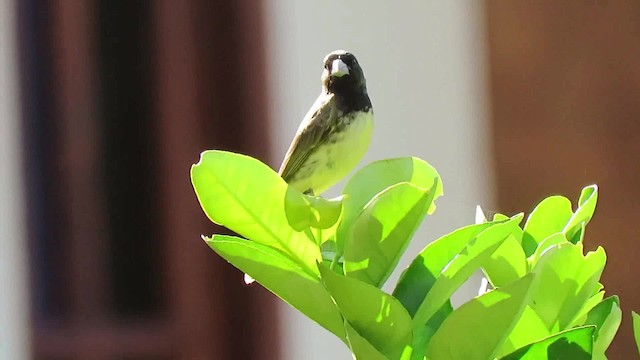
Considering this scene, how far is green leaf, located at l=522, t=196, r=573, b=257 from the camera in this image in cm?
50

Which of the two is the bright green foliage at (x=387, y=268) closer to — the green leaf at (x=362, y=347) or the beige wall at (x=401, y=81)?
the green leaf at (x=362, y=347)

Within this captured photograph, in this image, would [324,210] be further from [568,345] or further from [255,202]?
[568,345]

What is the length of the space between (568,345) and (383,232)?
0.11 meters

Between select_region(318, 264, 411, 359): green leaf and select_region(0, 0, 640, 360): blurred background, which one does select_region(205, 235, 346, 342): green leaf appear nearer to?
select_region(318, 264, 411, 359): green leaf

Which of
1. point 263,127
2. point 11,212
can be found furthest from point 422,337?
point 11,212

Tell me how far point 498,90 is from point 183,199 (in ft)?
1.80

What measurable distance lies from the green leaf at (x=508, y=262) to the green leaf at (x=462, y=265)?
0.16 feet

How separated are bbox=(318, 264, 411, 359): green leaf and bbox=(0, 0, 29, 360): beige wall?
103 cm

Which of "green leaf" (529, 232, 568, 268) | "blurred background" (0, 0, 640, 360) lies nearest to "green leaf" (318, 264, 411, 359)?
"green leaf" (529, 232, 568, 268)

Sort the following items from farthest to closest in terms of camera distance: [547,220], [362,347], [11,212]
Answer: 1. [11,212]
2. [547,220]
3. [362,347]

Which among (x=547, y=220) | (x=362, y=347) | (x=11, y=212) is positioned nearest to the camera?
(x=362, y=347)

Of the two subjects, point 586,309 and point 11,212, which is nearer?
point 586,309

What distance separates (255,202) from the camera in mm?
392

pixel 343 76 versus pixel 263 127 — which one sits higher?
pixel 343 76
